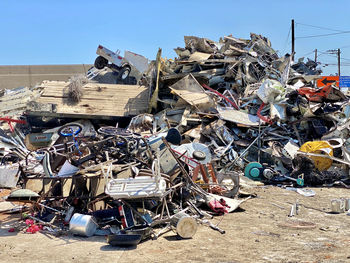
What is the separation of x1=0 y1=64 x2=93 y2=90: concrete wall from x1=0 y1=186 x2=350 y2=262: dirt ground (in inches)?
641

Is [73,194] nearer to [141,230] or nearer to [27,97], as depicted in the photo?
[141,230]

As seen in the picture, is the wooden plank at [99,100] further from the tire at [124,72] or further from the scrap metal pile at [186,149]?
the tire at [124,72]

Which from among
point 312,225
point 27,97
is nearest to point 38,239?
point 312,225

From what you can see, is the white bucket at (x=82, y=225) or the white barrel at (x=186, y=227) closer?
the white barrel at (x=186, y=227)

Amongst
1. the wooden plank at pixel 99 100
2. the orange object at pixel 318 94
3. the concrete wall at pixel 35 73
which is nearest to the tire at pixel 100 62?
the wooden plank at pixel 99 100

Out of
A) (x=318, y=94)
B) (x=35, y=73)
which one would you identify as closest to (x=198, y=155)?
(x=318, y=94)

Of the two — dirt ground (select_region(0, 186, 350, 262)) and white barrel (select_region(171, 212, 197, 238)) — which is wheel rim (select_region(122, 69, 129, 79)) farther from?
white barrel (select_region(171, 212, 197, 238))

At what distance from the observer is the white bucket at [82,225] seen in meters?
5.23

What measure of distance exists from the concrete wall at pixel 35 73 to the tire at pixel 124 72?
271 inches

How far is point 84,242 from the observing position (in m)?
5.09

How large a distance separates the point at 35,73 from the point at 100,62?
26.2ft

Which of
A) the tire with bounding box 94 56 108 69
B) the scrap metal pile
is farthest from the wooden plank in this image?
the tire with bounding box 94 56 108 69

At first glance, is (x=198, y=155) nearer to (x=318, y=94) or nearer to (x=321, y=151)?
(x=321, y=151)

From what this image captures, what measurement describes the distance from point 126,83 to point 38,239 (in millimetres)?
10953
